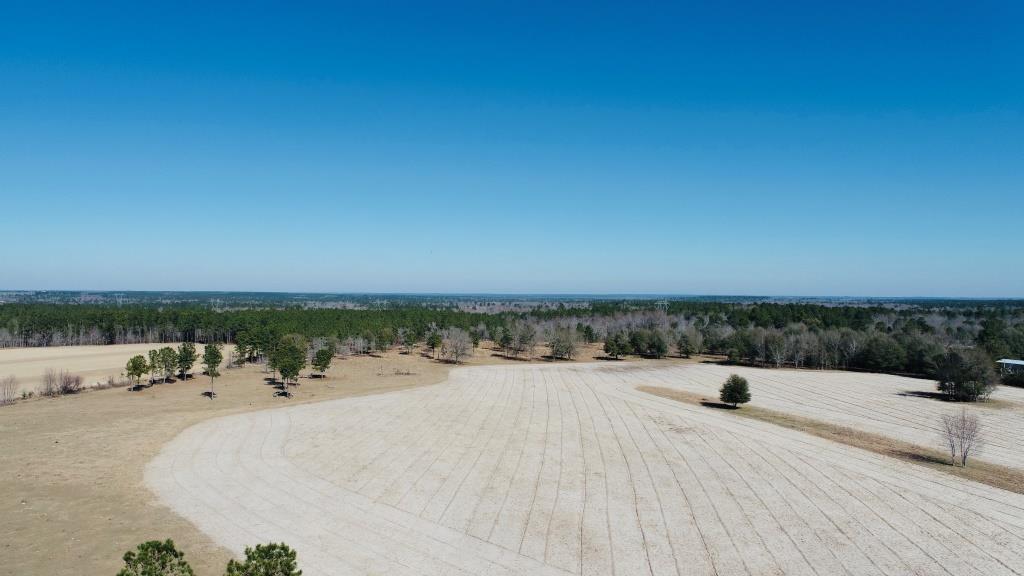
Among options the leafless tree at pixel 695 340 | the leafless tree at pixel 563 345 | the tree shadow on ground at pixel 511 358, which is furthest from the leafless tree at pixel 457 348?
the leafless tree at pixel 695 340

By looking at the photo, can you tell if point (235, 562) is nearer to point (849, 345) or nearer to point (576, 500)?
point (576, 500)

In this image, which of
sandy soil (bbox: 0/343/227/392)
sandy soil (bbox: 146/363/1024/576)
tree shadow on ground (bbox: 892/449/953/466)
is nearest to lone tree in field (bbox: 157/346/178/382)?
sandy soil (bbox: 0/343/227/392)

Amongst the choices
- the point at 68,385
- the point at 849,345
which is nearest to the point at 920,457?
the point at 849,345

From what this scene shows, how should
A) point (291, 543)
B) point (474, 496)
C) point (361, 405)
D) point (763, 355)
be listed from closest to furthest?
point (291, 543), point (474, 496), point (361, 405), point (763, 355)

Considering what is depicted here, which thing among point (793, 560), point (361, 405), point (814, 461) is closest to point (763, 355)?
point (814, 461)

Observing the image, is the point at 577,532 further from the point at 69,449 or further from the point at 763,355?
the point at 763,355

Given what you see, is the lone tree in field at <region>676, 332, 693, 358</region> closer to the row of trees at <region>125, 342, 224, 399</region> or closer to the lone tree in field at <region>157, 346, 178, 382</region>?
the row of trees at <region>125, 342, 224, 399</region>
